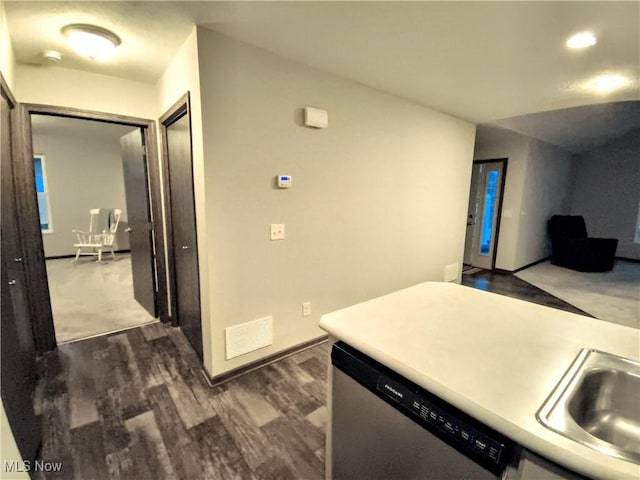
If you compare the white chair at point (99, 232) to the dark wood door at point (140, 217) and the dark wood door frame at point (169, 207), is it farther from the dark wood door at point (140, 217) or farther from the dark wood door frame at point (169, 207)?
the dark wood door frame at point (169, 207)

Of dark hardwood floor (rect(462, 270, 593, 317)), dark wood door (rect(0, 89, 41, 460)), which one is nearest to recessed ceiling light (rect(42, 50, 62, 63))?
dark wood door (rect(0, 89, 41, 460))

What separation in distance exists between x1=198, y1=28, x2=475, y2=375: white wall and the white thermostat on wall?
5cm

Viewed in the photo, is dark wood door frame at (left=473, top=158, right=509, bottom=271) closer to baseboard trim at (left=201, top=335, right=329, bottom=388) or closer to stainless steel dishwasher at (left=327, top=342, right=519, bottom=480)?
baseboard trim at (left=201, top=335, right=329, bottom=388)

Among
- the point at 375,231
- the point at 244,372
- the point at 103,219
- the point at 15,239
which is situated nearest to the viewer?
the point at 15,239

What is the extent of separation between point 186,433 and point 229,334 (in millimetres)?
639

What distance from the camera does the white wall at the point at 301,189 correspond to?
6.68ft

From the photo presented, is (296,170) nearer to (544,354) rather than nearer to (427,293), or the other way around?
(427,293)

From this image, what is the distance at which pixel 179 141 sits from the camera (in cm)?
245

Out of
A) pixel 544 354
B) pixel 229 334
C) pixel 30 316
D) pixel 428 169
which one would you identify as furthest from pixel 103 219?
pixel 544 354

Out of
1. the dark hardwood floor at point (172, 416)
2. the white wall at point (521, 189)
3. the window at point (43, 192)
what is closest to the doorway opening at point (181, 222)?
the dark hardwood floor at point (172, 416)

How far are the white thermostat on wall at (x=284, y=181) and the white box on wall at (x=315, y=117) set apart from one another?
47 centimetres

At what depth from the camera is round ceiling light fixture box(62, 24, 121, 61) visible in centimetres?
181

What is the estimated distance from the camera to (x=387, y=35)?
1.93 meters

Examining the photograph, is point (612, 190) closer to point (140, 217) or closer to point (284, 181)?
point (284, 181)
